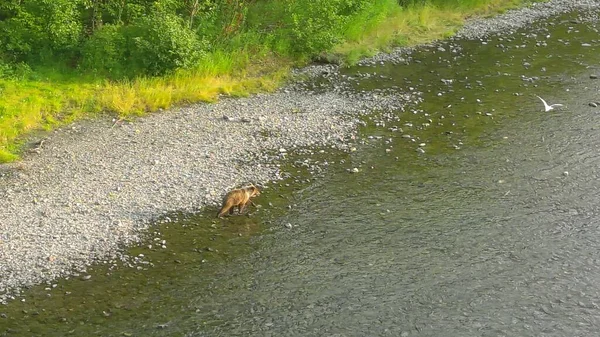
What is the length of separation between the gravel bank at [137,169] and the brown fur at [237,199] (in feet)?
2.07

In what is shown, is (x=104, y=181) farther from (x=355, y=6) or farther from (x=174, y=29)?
(x=355, y=6)

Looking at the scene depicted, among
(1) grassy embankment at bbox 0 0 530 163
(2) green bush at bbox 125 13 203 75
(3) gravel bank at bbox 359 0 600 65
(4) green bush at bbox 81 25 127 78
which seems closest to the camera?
(1) grassy embankment at bbox 0 0 530 163

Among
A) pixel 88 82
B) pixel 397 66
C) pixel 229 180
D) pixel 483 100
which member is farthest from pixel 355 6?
pixel 229 180

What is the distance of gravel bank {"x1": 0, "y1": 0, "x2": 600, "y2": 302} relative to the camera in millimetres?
12836

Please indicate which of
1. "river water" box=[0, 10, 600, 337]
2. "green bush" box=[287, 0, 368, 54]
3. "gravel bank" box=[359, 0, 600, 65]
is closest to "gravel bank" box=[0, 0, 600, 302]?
"river water" box=[0, 10, 600, 337]

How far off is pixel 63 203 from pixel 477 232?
818 cm

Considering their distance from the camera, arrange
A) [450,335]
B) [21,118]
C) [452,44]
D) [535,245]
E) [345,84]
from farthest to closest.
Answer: [452,44]
[345,84]
[21,118]
[535,245]
[450,335]

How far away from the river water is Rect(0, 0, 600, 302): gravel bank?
0.60m

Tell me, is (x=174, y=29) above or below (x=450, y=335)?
above

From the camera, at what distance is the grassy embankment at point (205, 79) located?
17.9 metres

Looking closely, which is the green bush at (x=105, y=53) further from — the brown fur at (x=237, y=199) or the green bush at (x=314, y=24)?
the brown fur at (x=237, y=199)

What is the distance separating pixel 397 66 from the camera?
2305 cm

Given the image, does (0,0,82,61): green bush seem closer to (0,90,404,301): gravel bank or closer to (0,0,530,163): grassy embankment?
(0,0,530,163): grassy embankment

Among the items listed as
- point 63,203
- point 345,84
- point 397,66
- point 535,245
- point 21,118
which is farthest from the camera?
point 397,66
